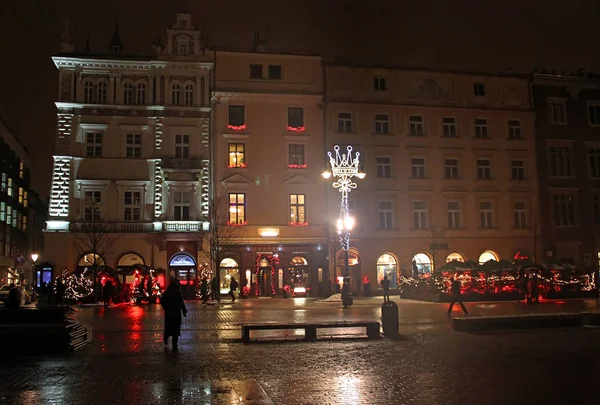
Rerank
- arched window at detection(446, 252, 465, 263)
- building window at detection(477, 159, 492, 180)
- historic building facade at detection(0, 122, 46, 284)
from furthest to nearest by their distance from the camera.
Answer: historic building facade at detection(0, 122, 46, 284)
building window at detection(477, 159, 492, 180)
arched window at detection(446, 252, 465, 263)

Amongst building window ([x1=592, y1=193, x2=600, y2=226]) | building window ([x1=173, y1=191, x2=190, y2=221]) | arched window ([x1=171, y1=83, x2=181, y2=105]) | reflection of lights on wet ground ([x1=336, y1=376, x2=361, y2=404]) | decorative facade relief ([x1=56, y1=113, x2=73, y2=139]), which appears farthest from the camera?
building window ([x1=592, y1=193, x2=600, y2=226])

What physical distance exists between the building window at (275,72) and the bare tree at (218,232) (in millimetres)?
10950

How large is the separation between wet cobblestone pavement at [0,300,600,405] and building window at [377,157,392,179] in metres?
31.6

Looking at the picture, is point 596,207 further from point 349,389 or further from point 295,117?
point 349,389

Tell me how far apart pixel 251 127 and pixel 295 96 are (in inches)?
167

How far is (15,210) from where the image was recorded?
80438 mm

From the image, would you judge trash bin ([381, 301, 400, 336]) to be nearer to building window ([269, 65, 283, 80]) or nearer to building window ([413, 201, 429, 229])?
building window ([413, 201, 429, 229])

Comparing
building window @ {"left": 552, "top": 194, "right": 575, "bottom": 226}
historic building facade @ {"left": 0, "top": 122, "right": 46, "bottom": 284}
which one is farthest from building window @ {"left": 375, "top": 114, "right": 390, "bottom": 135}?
historic building facade @ {"left": 0, "top": 122, "right": 46, "bottom": 284}

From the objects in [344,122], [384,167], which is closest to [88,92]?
[344,122]

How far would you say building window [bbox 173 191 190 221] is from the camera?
4669 cm

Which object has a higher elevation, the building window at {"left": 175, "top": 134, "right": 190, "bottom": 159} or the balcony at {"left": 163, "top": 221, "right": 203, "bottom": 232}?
the building window at {"left": 175, "top": 134, "right": 190, "bottom": 159}

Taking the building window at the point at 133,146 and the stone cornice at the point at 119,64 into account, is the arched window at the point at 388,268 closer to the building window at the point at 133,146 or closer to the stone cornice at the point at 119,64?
the stone cornice at the point at 119,64

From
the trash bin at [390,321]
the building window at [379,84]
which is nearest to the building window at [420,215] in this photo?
the building window at [379,84]

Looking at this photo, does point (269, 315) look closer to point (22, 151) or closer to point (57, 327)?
point (57, 327)
